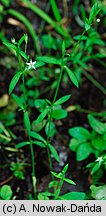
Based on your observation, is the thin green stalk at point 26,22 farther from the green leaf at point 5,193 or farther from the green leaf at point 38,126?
the green leaf at point 5,193

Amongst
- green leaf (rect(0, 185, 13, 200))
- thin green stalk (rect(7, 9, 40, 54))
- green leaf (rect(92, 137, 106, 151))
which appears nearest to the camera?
green leaf (rect(0, 185, 13, 200))

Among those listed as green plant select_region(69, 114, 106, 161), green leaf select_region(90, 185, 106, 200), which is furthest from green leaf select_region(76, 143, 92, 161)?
green leaf select_region(90, 185, 106, 200)

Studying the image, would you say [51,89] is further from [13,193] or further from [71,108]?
[13,193]

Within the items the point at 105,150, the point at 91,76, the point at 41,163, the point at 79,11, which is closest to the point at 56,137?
the point at 41,163

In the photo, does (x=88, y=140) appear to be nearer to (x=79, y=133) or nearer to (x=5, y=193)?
(x=79, y=133)

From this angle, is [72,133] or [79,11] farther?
[79,11]

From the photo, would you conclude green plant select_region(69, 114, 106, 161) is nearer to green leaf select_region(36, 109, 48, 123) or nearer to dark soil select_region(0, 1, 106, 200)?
dark soil select_region(0, 1, 106, 200)

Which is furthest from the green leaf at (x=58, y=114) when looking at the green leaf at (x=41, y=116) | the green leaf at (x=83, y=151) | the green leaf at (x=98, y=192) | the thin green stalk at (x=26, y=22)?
the thin green stalk at (x=26, y=22)
